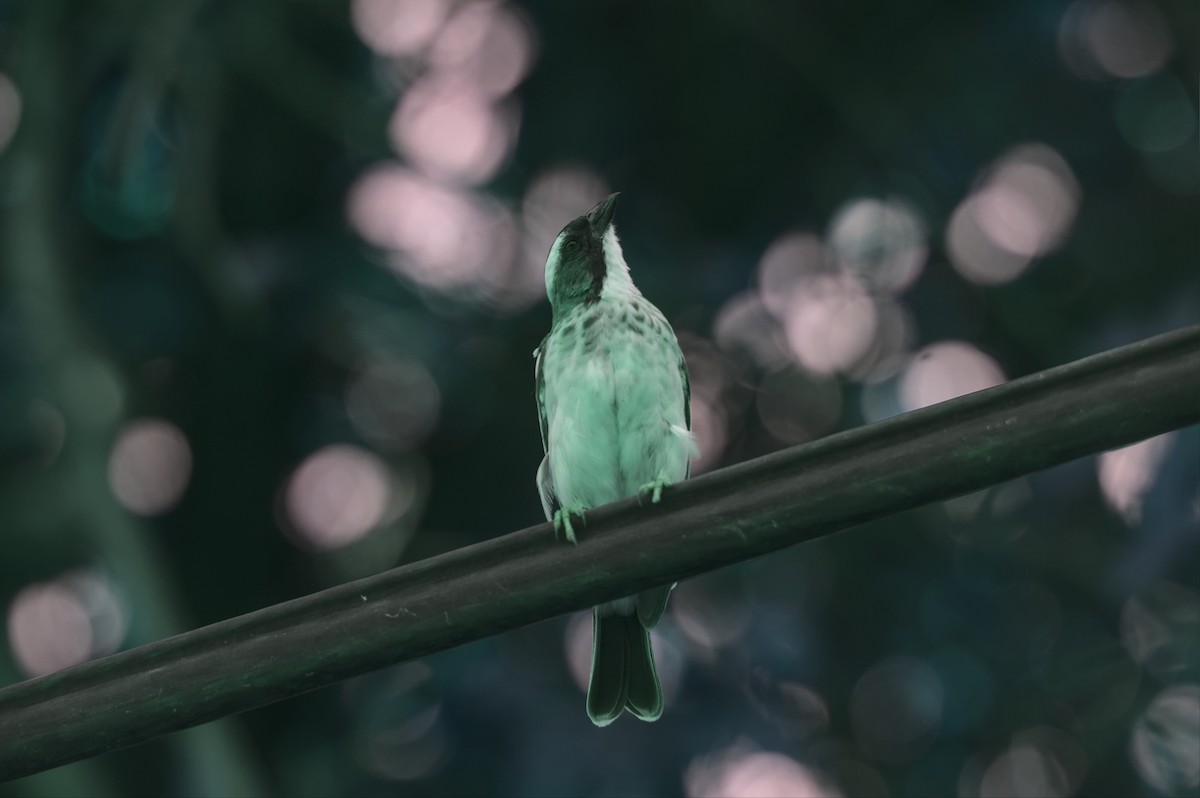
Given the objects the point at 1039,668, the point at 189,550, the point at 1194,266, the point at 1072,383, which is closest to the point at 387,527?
the point at 189,550

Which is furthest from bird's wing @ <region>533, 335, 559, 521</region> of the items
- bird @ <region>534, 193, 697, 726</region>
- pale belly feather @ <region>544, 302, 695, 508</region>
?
pale belly feather @ <region>544, 302, 695, 508</region>

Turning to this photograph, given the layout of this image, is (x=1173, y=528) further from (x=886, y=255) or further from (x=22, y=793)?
(x=22, y=793)

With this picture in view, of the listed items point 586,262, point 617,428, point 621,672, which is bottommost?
point 621,672

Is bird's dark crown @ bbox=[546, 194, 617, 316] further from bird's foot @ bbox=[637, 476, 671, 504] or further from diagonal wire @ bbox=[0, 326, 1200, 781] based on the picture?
diagonal wire @ bbox=[0, 326, 1200, 781]

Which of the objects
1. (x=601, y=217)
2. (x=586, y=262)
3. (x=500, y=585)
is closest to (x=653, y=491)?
(x=586, y=262)

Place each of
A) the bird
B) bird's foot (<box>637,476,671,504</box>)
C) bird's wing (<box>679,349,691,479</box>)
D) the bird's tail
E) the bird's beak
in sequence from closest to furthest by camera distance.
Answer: bird's foot (<box>637,476,671,504</box>) < the bird's tail < the bird < bird's wing (<box>679,349,691,479</box>) < the bird's beak

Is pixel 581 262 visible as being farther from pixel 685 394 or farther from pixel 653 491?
pixel 653 491

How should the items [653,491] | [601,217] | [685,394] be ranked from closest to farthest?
[653,491] < [685,394] < [601,217]
